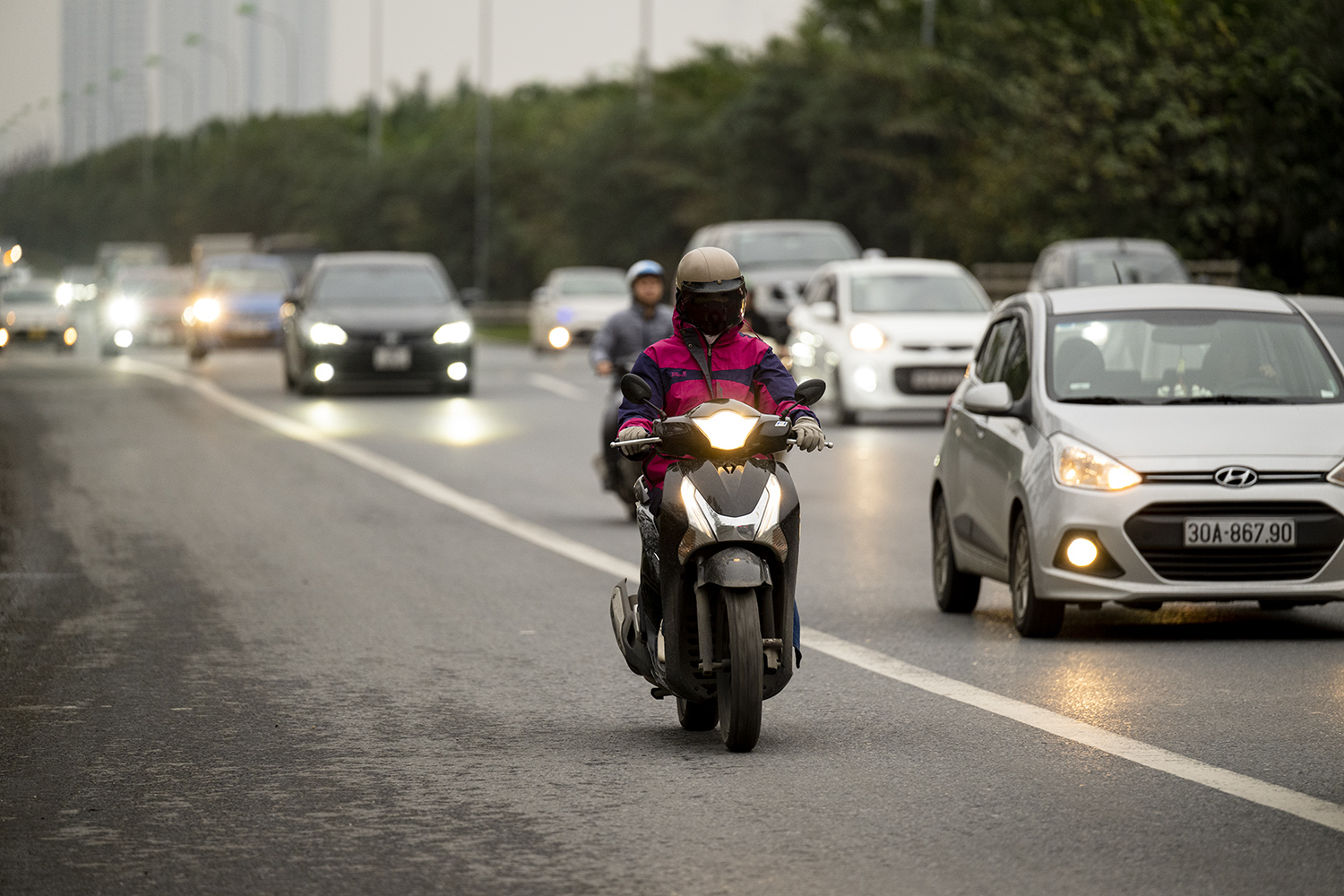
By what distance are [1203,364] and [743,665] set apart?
4452mm

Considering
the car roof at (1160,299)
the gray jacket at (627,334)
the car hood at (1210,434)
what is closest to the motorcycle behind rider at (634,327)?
the gray jacket at (627,334)

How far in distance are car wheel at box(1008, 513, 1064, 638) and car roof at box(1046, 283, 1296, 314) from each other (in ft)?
4.12

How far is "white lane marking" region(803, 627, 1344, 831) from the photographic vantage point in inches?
278

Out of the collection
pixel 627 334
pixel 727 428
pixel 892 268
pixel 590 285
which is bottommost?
pixel 590 285

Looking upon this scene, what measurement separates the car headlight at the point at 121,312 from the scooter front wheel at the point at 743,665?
42112 millimetres

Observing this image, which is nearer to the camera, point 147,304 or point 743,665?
point 743,665

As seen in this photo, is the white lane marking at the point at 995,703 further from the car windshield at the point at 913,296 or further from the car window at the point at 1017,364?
the car windshield at the point at 913,296

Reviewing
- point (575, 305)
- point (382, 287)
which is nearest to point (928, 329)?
point (382, 287)

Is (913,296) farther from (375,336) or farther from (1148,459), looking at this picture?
(1148,459)

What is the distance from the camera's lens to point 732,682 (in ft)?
25.5

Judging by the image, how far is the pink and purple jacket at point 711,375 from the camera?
8258 mm

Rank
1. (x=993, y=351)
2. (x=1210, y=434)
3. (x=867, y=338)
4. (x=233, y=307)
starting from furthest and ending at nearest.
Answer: (x=233, y=307)
(x=867, y=338)
(x=993, y=351)
(x=1210, y=434)

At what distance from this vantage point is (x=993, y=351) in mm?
12422

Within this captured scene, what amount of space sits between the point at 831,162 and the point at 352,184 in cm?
5367
